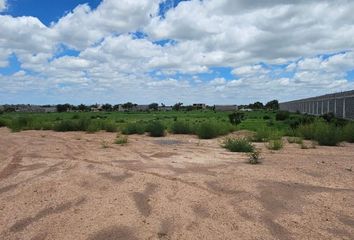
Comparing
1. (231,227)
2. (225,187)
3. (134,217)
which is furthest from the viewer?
(225,187)

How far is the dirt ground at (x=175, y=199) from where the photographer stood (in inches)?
297

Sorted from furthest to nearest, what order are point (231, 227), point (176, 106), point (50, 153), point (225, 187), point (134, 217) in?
point (176, 106) → point (50, 153) → point (225, 187) → point (134, 217) → point (231, 227)

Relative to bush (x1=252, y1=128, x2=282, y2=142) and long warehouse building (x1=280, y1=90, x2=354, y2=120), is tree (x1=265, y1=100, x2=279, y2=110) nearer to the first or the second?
long warehouse building (x1=280, y1=90, x2=354, y2=120)

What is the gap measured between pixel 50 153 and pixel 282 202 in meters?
11.1

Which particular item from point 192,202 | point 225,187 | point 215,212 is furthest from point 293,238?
point 225,187

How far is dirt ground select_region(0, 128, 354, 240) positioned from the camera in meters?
7.54

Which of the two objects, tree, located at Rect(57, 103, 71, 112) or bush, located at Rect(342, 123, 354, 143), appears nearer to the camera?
bush, located at Rect(342, 123, 354, 143)

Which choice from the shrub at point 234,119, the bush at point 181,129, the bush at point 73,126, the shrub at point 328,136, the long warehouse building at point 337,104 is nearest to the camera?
the shrub at point 328,136

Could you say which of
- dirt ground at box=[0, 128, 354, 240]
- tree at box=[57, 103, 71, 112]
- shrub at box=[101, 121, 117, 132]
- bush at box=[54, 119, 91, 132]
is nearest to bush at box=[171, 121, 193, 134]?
shrub at box=[101, 121, 117, 132]

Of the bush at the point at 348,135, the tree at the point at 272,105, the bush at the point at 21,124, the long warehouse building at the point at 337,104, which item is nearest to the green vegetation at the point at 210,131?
the bush at the point at 348,135

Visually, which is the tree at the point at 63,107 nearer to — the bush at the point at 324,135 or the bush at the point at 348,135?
the bush at the point at 324,135

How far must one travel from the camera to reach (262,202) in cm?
931

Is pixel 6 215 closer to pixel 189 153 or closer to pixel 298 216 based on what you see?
pixel 298 216

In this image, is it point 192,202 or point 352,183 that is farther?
point 352,183
